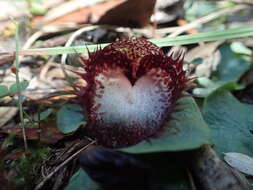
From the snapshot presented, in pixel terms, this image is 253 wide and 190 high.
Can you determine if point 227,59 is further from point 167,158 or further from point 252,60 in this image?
point 167,158

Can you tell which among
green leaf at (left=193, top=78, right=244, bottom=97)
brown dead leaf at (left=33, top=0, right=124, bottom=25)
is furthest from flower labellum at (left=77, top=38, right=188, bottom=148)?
brown dead leaf at (left=33, top=0, right=124, bottom=25)

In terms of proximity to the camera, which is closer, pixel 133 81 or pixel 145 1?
pixel 133 81

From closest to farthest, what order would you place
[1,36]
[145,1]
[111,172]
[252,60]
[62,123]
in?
1. [111,172]
2. [62,123]
3. [252,60]
4. [145,1]
5. [1,36]

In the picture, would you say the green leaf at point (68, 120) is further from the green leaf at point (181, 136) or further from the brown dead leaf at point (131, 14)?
the brown dead leaf at point (131, 14)

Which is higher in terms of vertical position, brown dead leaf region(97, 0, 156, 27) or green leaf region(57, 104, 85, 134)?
brown dead leaf region(97, 0, 156, 27)

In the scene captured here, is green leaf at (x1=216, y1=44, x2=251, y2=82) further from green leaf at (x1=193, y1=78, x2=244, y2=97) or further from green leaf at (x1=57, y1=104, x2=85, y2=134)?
green leaf at (x1=57, y1=104, x2=85, y2=134)

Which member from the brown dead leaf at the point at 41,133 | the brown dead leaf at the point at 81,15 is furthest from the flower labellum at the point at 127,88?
the brown dead leaf at the point at 81,15

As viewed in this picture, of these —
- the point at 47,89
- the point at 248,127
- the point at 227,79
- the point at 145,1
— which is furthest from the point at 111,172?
the point at 145,1
